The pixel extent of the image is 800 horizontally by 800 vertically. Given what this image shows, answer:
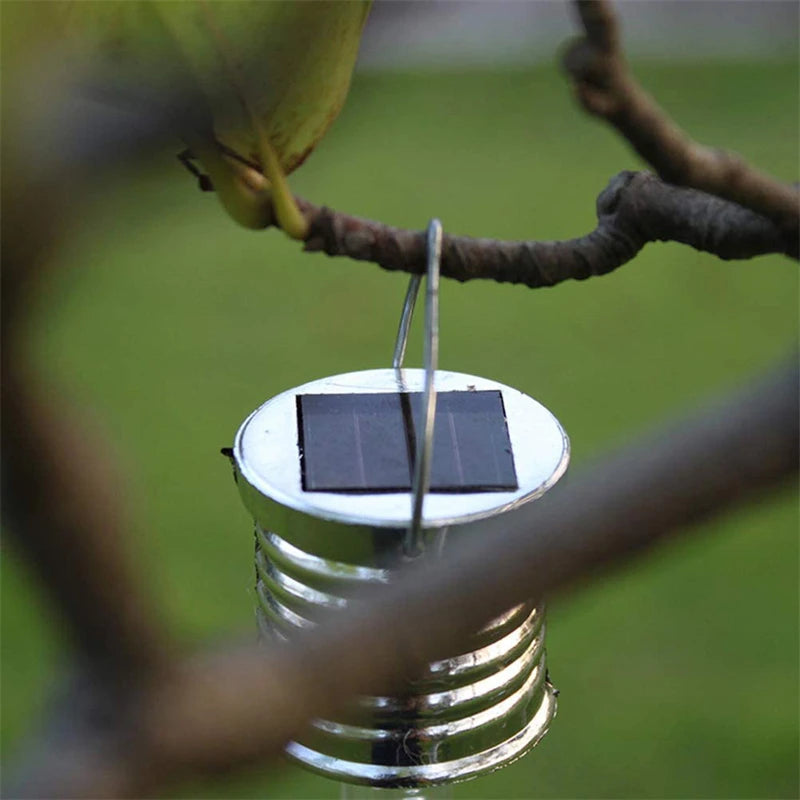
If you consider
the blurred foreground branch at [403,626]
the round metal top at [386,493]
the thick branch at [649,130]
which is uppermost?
the thick branch at [649,130]

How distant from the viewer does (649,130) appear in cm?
29

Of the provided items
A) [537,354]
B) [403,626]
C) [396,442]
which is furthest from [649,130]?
[537,354]

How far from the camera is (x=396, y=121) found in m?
3.46

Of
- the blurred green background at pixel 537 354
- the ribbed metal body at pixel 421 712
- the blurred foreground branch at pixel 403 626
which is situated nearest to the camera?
the blurred foreground branch at pixel 403 626

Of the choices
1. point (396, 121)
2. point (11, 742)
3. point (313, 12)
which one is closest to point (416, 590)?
point (313, 12)

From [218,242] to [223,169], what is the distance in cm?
258

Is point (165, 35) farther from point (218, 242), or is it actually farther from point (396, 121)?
point (396, 121)

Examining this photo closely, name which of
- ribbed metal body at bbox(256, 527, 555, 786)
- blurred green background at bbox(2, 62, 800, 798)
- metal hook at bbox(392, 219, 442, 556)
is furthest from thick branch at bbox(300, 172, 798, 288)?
blurred green background at bbox(2, 62, 800, 798)

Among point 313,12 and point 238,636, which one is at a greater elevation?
point 313,12

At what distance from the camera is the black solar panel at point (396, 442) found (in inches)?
19.5

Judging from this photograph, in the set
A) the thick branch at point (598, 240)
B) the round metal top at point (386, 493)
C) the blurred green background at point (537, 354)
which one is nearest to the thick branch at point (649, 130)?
the thick branch at point (598, 240)

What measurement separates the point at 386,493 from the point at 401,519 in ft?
0.07

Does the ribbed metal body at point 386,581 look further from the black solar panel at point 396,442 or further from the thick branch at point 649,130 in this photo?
the thick branch at point 649,130

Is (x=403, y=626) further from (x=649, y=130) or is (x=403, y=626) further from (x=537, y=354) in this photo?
(x=537, y=354)
